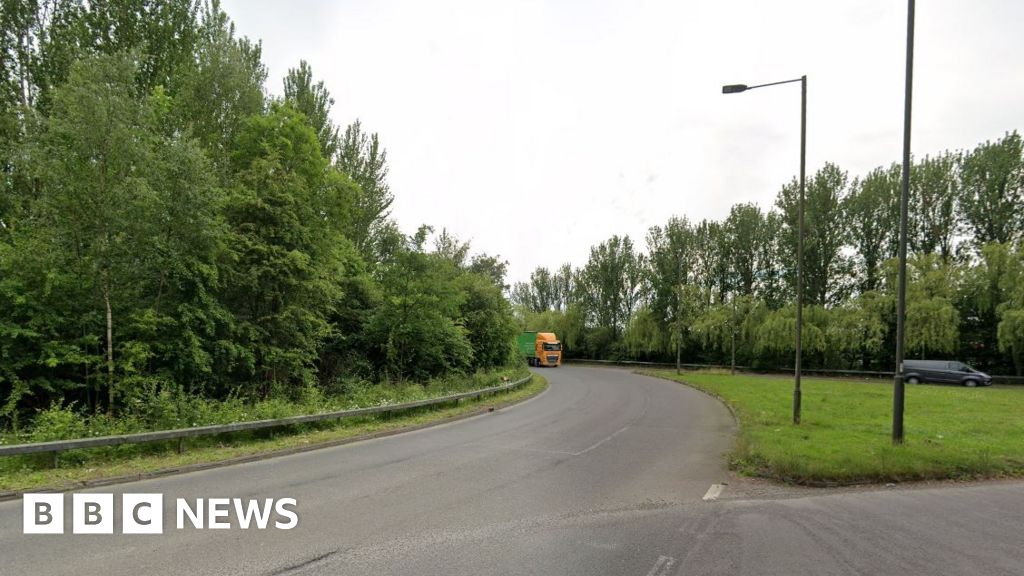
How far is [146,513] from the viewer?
20.5 ft

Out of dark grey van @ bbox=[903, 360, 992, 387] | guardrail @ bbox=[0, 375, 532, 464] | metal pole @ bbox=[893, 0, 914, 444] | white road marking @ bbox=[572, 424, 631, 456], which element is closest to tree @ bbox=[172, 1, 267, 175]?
guardrail @ bbox=[0, 375, 532, 464]

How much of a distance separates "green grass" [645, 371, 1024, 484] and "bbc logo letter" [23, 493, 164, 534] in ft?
29.2

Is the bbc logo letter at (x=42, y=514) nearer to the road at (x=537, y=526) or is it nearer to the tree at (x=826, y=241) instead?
the road at (x=537, y=526)

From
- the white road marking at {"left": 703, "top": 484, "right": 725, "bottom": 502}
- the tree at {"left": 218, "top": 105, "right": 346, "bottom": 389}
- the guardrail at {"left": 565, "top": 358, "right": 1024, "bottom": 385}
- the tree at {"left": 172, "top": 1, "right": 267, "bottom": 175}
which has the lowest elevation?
the guardrail at {"left": 565, "top": 358, "right": 1024, "bottom": 385}

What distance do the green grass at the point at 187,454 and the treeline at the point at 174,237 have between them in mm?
2532

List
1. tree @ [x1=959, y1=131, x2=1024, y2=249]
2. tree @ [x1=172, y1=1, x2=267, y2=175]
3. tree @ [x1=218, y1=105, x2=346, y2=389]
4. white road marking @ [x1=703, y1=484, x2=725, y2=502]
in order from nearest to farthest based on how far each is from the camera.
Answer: white road marking @ [x1=703, y1=484, x2=725, y2=502]
tree @ [x1=218, y1=105, x2=346, y2=389]
tree @ [x1=172, y1=1, x2=267, y2=175]
tree @ [x1=959, y1=131, x2=1024, y2=249]

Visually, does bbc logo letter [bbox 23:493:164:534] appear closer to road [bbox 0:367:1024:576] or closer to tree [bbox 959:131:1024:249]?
road [bbox 0:367:1024:576]

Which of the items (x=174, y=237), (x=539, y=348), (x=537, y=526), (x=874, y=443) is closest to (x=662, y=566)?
(x=537, y=526)

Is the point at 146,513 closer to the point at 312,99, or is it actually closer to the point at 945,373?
the point at 312,99

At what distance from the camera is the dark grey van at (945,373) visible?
32.1 metres

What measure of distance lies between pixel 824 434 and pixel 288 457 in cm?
1161

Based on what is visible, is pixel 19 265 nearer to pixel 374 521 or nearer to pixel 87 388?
pixel 87 388

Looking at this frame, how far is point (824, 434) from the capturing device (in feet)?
38.3

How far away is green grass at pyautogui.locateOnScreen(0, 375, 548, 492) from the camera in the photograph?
7.58 metres
